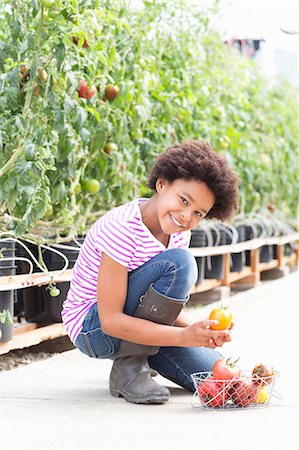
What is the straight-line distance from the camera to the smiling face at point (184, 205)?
299cm

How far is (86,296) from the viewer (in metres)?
3.18

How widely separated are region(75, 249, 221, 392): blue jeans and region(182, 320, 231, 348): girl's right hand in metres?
0.19

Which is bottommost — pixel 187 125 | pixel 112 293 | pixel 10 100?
pixel 187 125

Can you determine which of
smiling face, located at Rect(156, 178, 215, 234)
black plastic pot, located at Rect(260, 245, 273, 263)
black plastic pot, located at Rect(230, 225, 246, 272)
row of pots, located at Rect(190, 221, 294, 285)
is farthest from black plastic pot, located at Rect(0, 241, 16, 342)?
black plastic pot, located at Rect(260, 245, 273, 263)

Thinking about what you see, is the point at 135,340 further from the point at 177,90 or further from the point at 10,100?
the point at 177,90

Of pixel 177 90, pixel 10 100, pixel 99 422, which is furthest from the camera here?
pixel 177 90

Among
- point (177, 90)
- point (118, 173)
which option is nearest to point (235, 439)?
point (118, 173)

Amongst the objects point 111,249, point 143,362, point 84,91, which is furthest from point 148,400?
point 84,91

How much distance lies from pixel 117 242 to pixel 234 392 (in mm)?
576

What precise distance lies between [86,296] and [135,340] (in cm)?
27

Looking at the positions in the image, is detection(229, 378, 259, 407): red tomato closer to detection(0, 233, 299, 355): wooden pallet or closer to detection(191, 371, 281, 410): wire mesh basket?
detection(191, 371, 281, 410): wire mesh basket

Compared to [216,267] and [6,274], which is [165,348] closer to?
[6,274]

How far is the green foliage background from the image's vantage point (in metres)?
3.55

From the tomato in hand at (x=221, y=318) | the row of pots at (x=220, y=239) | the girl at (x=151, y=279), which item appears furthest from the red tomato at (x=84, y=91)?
the row of pots at (x=220, y=239)
